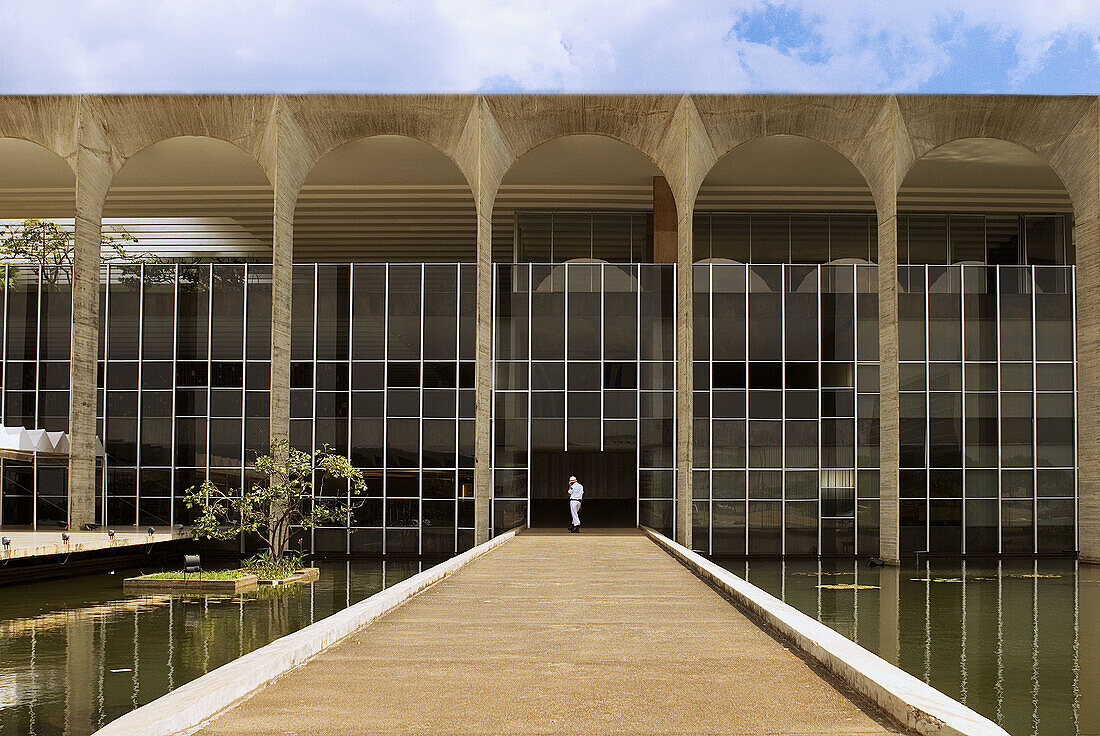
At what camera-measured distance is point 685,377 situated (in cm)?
2472

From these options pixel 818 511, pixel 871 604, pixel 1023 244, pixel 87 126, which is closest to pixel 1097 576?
pixel 818 511

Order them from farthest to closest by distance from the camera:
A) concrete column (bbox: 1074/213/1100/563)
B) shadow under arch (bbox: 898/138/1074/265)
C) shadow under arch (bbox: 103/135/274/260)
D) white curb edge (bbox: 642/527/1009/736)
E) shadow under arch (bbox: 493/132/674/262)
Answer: shadow under arch (bbox: 898/138/1074/265), shadow under arch (bbox: 493/132/674/262), shadow under arch (bbox: 103/135/274/260), concrete column (bbox: 1074/213/1100/563), white curb edge (bbox: 642/527/1009/736)

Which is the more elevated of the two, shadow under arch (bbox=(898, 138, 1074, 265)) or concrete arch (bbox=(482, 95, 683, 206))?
concrete arch (bbox=(482, 95, 683, 206))

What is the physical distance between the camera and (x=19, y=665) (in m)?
11.4

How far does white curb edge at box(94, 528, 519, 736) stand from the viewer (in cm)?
499

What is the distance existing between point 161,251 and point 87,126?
1110cm

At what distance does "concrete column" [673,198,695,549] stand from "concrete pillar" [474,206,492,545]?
4541mm

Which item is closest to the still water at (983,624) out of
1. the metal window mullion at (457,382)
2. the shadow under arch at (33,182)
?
the metal window mullion at (457,382)

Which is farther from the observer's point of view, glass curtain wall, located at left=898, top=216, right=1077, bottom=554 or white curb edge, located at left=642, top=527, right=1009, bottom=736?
glass curtain wall, located at left=898, top=216, right=1077, bottom=554

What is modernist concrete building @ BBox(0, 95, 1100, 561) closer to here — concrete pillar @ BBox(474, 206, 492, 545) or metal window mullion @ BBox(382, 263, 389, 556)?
metal window mullion @ BBox(382, 263, 389, 556)

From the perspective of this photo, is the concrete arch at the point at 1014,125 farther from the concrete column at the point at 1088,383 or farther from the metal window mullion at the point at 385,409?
the metal window mullion at the point at 385,409

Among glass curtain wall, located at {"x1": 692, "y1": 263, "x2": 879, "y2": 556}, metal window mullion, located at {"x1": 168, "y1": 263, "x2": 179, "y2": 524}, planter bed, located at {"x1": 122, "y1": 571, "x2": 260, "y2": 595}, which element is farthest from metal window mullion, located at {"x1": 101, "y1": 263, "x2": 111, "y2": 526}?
glass curtain wall, located at {"x1": 692, "y1": 263, "x2": 879, "y2": 556}

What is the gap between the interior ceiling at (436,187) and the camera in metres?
27.2

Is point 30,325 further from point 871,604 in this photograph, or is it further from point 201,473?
point 871,604
